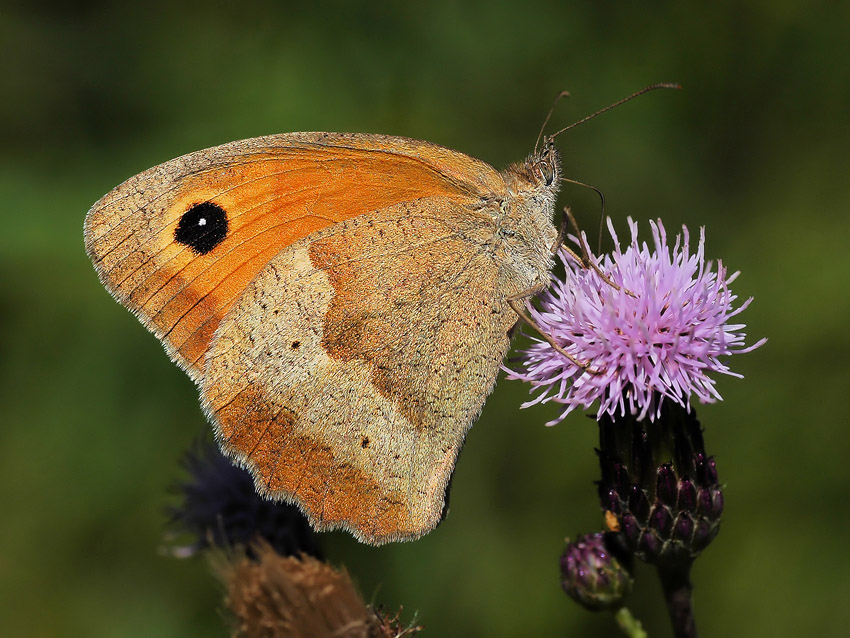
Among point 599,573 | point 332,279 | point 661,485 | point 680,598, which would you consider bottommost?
point 680,598

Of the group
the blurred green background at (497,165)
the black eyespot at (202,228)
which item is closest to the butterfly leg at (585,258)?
the black eyespot at (202,228)

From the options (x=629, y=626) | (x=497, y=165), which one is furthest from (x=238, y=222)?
(x=497, y=165)

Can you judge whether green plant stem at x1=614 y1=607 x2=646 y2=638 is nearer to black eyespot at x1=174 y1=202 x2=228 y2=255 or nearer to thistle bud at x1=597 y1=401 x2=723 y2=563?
thistle bud at x1=597 y1=401 x2=723 y2=563

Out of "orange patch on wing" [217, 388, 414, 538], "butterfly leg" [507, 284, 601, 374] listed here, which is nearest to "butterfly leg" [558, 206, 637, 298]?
"butterfly leg" [507, 284, 601, 374]

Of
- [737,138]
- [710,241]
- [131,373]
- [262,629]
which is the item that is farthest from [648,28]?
[262,629]

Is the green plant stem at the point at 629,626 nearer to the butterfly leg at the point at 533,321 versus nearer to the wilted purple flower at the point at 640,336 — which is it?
the wilted purple flower at the point at 640,336

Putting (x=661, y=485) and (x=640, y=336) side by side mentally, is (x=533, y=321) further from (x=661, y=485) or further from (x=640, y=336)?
(x=661, y=485)
